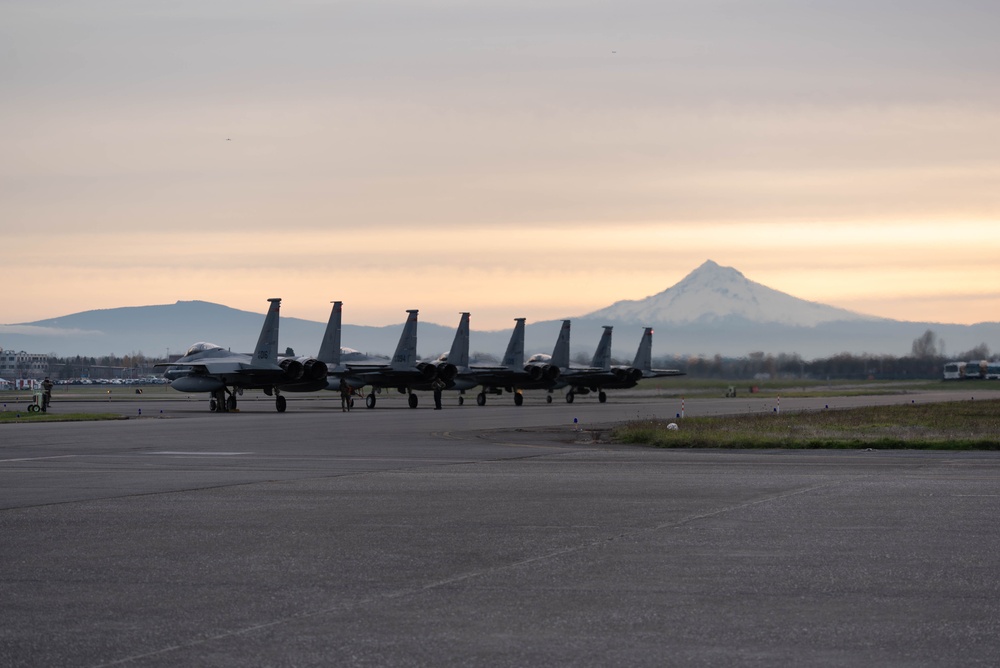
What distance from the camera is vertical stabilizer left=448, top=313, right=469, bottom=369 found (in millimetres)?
75438

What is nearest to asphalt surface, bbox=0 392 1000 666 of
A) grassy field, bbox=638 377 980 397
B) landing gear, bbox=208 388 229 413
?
landing gear, bbox=208 388 229 413

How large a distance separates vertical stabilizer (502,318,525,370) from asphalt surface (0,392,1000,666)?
5772cm

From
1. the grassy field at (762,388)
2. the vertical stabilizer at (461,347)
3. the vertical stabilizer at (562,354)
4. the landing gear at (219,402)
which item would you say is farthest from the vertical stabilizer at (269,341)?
the grassy field at (762,388)

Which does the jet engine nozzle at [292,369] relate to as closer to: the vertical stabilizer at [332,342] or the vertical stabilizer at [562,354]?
the vertical stabilizer at [332,342]

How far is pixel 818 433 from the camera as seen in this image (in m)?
35.1

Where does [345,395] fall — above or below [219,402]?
above

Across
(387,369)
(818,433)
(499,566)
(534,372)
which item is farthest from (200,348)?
(499,566)

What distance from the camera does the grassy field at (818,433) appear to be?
3044cm

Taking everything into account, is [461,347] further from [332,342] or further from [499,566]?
[499,566]

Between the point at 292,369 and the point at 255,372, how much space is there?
5.97 feet

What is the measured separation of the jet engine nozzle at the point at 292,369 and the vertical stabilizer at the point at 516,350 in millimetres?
23328

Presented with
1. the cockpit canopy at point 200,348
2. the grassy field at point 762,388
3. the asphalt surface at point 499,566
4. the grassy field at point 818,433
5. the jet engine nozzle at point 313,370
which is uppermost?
the cockpit canopy at point 200,348

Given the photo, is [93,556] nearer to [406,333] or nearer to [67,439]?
[67,439]

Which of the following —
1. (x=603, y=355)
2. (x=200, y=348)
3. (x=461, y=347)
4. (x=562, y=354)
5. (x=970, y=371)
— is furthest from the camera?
(x=970, y=371)
